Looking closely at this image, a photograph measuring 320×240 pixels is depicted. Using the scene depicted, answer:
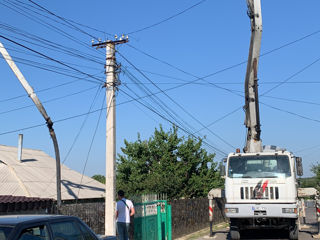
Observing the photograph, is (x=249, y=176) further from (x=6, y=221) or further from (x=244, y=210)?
(x=6, y=221)

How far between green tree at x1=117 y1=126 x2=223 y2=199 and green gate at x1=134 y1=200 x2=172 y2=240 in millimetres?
12366

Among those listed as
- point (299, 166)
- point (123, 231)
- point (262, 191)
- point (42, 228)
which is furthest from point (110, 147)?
point (42, 228)

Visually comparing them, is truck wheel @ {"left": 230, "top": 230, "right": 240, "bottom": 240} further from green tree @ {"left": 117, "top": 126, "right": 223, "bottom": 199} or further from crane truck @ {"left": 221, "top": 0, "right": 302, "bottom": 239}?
green tree @ {"left": 117, "top": 126, "right": 223, "bottom": 199}

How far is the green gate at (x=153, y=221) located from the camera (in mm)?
11906

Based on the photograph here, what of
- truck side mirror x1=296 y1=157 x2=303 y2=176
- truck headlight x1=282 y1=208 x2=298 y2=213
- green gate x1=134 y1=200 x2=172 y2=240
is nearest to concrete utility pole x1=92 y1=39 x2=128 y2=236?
green gate x1=134 y1=200 x2=172 y2=240

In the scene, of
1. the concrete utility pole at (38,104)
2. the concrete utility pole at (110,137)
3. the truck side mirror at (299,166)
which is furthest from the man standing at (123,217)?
the truck side mirror at (299,166)

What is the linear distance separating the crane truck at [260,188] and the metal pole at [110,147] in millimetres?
3883

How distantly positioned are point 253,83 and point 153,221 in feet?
21.7

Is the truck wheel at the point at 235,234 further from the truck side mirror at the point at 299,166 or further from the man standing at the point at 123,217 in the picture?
the man standing at the point at 123,217

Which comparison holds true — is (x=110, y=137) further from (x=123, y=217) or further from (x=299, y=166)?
(x=299, y=166)

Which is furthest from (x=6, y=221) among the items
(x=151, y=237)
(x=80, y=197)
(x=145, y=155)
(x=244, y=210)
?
(x=145, y=155)

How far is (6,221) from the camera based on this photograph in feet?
16.0

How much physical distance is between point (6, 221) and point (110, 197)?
28.9 ft

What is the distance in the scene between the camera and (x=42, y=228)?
16.8 ft
